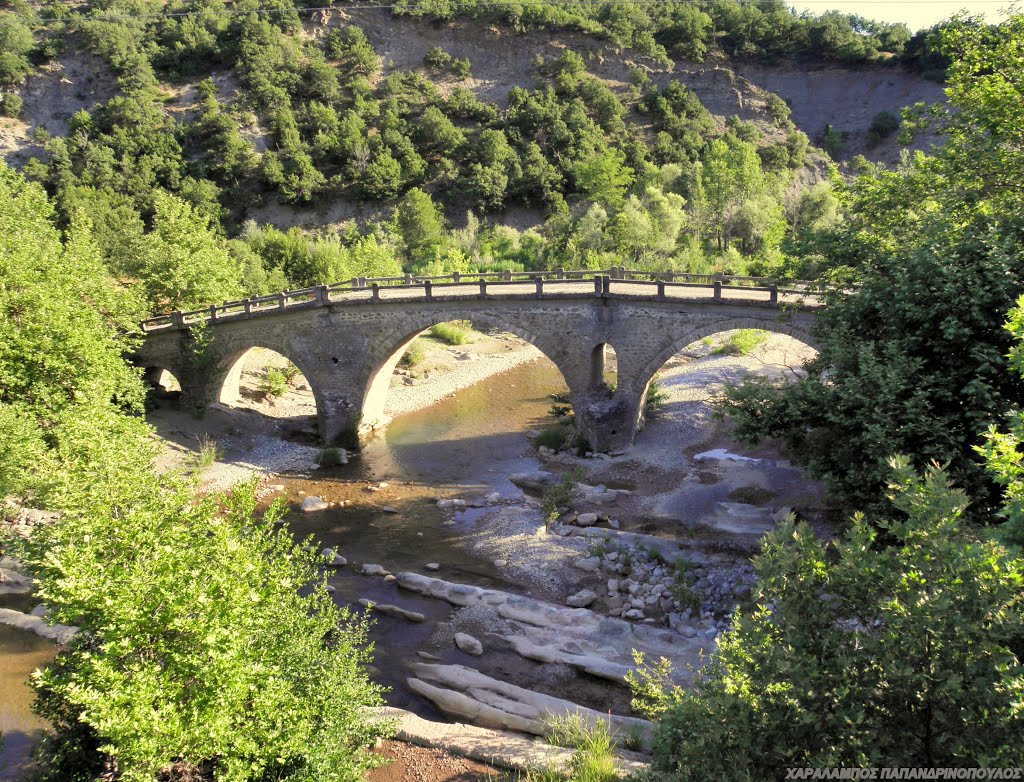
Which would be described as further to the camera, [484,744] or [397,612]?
[397,612]

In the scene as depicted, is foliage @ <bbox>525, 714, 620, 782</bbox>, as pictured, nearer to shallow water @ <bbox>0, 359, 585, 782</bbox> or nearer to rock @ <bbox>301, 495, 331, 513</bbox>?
shallow water @ <bbox>0, 359, 585, 782</bbox>

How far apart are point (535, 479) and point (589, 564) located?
672 centimetres

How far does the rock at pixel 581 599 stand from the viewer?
16.5 metres

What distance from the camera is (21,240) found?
2088 centimetres

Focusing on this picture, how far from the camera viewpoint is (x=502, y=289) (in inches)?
1064

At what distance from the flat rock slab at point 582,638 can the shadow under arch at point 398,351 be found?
1141cm

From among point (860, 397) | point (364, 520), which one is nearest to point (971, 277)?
point (860, 397)

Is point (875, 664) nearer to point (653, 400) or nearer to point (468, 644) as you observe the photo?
point (468, 644)

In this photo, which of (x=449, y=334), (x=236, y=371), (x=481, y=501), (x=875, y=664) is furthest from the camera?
(x=449, y=334)

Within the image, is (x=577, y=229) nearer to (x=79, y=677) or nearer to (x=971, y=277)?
(x=971, y=277)

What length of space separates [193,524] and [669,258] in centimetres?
4098

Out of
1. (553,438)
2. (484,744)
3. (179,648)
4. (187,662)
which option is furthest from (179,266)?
(484,744)

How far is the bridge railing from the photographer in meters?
24.6

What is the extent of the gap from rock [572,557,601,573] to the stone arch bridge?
27.3ft
